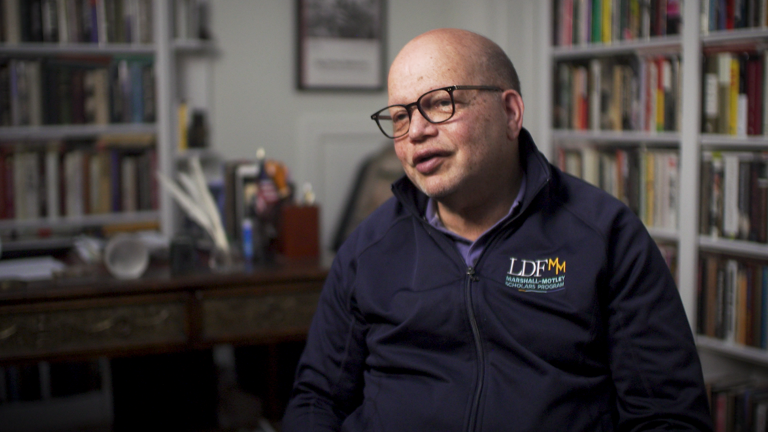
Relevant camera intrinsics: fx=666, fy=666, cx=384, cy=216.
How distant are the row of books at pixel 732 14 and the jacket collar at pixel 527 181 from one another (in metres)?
1.17

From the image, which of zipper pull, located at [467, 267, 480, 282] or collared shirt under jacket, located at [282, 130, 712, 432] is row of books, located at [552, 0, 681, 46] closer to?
collared shirt under jacket, located at [282, 130, 712, 432]

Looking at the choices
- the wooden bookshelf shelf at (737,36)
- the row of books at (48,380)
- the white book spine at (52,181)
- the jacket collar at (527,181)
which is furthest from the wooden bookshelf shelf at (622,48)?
the row of books at (48,380)

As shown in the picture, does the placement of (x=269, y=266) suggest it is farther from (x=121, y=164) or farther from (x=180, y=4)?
(x=180, y=4)

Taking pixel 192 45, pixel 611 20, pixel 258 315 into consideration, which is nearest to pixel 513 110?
pixel 258 315

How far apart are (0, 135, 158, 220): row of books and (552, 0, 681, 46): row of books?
1.65m

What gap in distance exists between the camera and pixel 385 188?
2.73 metres

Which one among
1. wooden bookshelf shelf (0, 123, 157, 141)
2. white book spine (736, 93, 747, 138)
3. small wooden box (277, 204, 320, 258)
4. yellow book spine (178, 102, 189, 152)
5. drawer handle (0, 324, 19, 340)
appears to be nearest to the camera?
drawer handle (0, 324, 19, 340)

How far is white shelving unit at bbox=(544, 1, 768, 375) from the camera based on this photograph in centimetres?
204

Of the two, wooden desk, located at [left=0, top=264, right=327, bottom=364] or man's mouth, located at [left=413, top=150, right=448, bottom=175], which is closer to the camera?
man's mouth, located at [left=413, top=150, right=448, bottom=175]

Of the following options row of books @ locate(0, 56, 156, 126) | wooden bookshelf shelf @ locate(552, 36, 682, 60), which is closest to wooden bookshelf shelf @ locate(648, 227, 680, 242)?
wooden bookshelf shelf @ locate(552, 36, 682, 60)

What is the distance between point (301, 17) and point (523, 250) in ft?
6.39

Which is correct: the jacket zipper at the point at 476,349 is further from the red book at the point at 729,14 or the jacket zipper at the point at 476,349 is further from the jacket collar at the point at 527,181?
the red book at the point at 729,14

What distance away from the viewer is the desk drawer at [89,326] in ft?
5.93

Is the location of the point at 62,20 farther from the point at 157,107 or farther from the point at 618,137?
the point at 618,137
